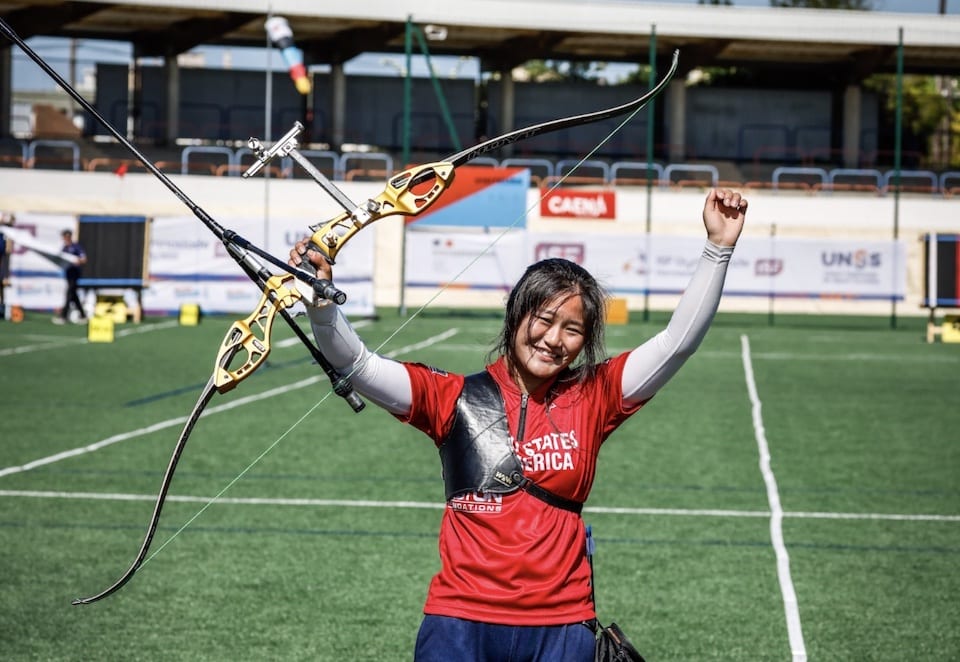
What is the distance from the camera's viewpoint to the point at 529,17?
42969 mm

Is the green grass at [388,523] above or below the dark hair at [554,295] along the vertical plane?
below

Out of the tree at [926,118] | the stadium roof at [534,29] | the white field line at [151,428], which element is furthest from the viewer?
the tree at [926,118]

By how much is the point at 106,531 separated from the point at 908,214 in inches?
1374

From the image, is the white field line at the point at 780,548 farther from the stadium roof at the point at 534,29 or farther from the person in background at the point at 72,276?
the stadium roof at the point at 534,29

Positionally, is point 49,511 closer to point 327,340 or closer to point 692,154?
point 327,340

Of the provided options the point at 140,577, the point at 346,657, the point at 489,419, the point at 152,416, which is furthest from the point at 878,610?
the point at 152,416

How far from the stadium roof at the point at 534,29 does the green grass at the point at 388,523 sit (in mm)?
24618

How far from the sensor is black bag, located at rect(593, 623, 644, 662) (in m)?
3.87

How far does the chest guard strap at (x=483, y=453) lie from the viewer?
3871 mm

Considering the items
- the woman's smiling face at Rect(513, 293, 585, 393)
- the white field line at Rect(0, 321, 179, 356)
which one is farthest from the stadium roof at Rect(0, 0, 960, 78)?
the woman's smiling face at Rect(513, 293, 585, 393)

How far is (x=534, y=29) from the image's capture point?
4422cm

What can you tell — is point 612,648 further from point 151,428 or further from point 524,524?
point 151,428

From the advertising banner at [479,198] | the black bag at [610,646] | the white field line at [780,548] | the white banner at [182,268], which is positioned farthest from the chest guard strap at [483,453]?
the advertising banner at [479,198]

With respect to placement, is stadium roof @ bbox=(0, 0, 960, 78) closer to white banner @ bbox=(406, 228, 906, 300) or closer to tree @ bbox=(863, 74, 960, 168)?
white banner @ bbox=(406, 228, 906, 300)
